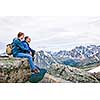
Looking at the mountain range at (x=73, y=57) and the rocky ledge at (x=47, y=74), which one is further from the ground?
the mountain range at (x=73, y=57)

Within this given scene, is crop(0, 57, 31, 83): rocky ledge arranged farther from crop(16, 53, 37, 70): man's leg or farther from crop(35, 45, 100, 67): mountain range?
crop(35, 45, 100, 67): mountain range

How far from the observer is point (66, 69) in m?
3.57

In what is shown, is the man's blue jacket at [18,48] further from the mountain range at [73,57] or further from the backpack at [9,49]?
the mountain range at [73,57]

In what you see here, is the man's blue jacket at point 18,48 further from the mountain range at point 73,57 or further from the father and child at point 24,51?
the mountain range at point 73,57

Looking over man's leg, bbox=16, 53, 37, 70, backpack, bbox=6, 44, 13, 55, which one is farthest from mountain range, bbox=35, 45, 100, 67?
backpack, bbox=6, 44, 13, 55

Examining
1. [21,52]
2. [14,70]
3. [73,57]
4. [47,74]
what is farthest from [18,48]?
[73,57]

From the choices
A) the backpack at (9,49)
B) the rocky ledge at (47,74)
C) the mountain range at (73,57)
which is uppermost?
the backpack at (9,49)

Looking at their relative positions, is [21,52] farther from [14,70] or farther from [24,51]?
[14,70]

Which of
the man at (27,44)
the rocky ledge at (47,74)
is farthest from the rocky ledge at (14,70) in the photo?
the man at (27,44)
